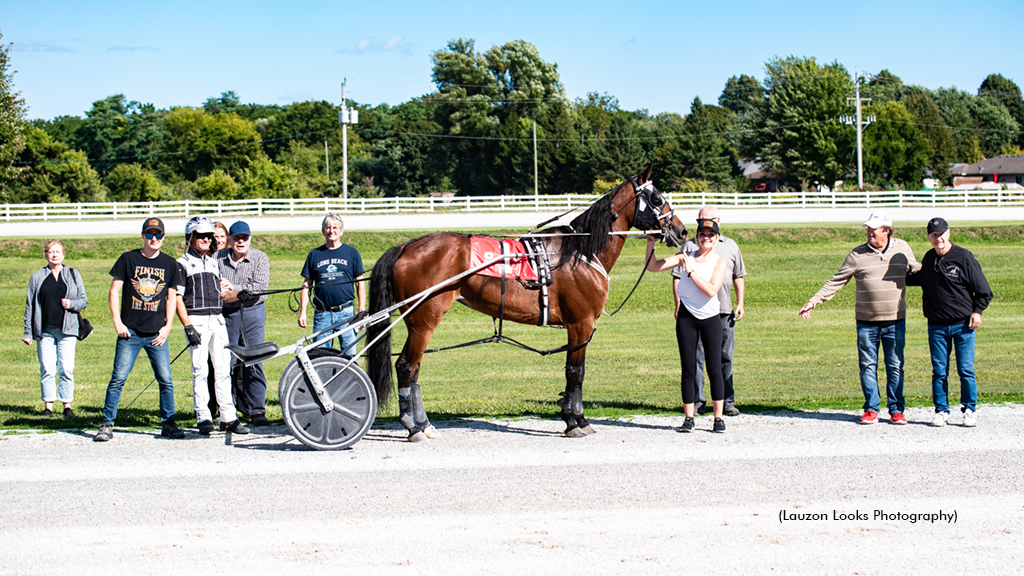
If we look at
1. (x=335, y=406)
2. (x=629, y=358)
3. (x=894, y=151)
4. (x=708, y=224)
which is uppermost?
(x=894, y=151)

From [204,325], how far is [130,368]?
0.72 meters

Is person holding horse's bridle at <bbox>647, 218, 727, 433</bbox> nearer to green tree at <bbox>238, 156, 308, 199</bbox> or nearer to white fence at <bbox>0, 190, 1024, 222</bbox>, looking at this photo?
white fence at <bbox>0, 190, 1024, 222</bbox>

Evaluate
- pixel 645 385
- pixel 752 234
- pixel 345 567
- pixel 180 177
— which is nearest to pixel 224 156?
pixel 180 177

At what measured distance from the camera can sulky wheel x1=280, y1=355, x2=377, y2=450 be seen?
719 centimetres

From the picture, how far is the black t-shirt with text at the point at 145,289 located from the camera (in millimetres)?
7613

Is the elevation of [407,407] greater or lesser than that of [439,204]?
lesser

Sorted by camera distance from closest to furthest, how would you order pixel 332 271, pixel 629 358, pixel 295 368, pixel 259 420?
pixel 295 368 < pixel 259 420 < pixel 332 271 < pixel 629 358

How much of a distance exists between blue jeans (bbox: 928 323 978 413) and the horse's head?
101 inches

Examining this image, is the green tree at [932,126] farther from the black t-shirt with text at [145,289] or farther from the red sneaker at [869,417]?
the black t-shirt with text at [145,289]

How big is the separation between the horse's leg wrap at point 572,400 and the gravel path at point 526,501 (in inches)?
8.1

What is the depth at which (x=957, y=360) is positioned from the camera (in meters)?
8.01

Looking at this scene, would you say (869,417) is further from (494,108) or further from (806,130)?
(494,108)

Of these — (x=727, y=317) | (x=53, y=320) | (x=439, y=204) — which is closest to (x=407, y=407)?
(x=727, y=317)

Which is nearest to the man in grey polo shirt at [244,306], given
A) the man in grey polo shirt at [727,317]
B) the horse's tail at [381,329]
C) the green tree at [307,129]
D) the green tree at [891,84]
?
the horse's tail at [381,329]
